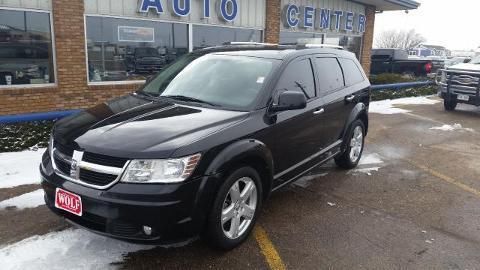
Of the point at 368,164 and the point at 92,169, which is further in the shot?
the point at 368,164

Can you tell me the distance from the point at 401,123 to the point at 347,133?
16.9ft

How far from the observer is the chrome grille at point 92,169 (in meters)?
2.91

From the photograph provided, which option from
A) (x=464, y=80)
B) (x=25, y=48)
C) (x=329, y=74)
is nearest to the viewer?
(x=329, y=74)

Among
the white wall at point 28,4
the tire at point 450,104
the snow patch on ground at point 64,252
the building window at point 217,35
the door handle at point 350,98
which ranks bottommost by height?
the snow patch on ground at point 64,252

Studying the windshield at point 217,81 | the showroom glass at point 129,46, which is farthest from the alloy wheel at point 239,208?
the showroom glass at point 129,46

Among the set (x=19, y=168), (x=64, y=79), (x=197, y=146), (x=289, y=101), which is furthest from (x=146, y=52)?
(x=197, y=146)

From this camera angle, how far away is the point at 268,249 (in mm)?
3639

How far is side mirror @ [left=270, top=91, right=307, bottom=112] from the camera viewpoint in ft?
12.2

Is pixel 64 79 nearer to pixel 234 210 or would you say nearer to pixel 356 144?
pixel 356 144

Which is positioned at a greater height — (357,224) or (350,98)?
(350,98)

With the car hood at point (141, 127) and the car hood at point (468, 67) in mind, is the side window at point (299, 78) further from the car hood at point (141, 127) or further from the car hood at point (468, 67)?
the car hood at point (468, 67)

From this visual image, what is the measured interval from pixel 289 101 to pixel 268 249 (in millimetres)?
1328

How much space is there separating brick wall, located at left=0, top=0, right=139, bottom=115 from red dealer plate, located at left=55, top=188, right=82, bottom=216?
566 cm

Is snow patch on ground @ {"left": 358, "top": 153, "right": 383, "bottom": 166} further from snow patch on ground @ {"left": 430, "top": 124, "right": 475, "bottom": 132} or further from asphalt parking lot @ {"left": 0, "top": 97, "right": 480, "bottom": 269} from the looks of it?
snow patch on ground @ {"left": 430, "top": 124, "right": 475, "bottom": 132}
